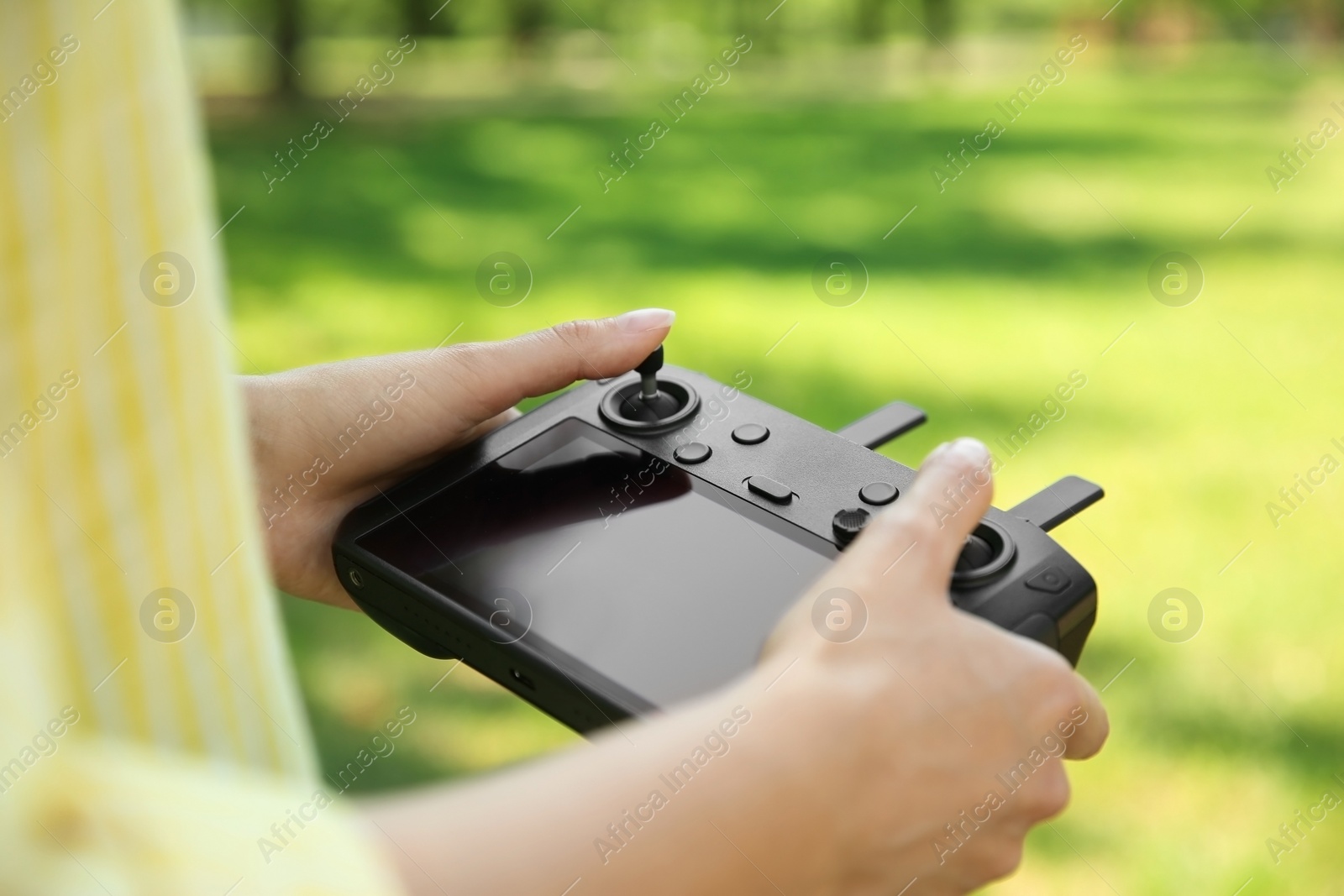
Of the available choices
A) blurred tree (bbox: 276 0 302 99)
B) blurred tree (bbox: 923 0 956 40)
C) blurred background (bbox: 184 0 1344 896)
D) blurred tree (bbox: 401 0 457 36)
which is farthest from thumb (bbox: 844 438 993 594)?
blurred tree (bbox: 923 0 956 40)

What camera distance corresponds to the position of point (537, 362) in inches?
48.9

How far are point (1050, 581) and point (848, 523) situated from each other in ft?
0.55

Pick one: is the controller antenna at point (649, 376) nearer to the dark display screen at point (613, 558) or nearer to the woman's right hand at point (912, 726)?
the dark display screen at point (613, 558)

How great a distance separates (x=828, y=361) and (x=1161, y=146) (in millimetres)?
2594

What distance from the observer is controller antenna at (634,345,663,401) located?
1.19 metres

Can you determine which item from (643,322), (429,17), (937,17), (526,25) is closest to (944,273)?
(643,322)

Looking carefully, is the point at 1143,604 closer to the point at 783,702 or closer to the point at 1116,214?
the point at 783,702

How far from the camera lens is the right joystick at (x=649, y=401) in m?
1.16

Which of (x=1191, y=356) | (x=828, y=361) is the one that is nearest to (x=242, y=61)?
(x=828, y=361)

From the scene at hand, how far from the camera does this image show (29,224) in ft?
2.03

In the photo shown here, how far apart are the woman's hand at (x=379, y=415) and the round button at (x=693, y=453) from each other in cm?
14

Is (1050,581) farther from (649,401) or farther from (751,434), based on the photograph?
(649,401)

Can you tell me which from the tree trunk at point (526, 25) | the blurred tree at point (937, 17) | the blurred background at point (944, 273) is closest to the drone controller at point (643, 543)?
the blurred background at point (944, 273)

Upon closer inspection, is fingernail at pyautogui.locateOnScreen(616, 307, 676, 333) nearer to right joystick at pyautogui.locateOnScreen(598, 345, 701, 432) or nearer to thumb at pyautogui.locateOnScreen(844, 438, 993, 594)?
right joystick at pyautogui.locateOnScreen(598, 345, 701, 432)
